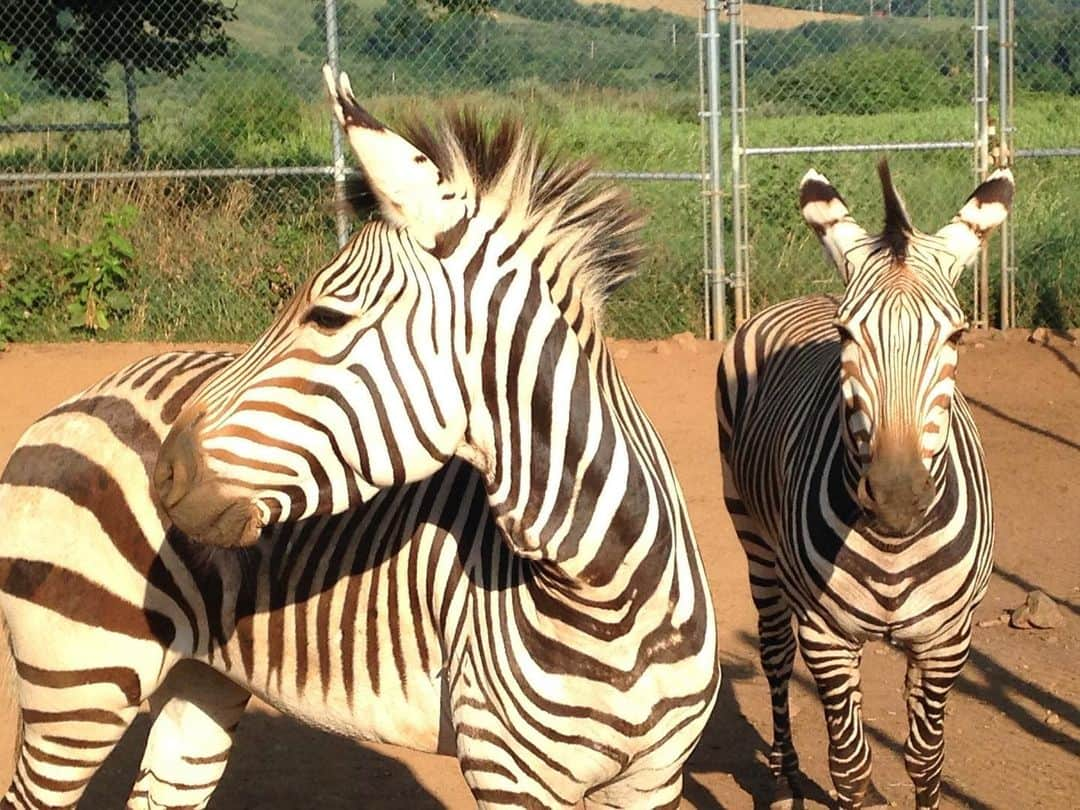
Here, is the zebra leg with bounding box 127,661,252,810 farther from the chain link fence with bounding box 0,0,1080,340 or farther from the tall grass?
the tall grass

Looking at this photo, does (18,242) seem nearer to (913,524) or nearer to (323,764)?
(323,764)

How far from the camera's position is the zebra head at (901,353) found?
3811mm

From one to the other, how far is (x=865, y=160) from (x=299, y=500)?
13033mm

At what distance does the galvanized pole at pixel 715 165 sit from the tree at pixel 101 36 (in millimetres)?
5358

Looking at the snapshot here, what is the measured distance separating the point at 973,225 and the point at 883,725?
2179 millimetres

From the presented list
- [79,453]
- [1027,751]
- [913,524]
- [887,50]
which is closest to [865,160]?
[887,50]

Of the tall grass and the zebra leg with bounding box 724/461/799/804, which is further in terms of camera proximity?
the tall grass

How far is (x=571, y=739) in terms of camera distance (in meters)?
2.92

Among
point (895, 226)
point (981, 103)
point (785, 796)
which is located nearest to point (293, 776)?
point (785, 796)

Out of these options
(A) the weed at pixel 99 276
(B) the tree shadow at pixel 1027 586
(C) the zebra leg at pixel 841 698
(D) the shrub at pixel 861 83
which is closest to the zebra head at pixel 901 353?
(C) the zebra leg at pixel 841 698

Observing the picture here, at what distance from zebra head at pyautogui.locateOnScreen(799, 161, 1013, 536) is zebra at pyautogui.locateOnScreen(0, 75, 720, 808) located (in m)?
0.94

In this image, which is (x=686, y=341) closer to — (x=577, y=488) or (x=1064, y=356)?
(x=1064, y=356)

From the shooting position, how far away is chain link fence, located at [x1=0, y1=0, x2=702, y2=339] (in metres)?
11.8

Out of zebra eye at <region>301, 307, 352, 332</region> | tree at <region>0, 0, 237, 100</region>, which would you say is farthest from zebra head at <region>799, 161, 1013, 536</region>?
tree at <region>0, 0, 237, 100</region>
